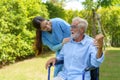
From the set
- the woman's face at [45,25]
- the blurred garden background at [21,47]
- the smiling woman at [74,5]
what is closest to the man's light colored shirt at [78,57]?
the woman's face at [45,25]

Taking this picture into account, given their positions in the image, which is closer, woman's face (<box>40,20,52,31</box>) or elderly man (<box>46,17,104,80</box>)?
elderly man (<box>46,17,104,80</box>)

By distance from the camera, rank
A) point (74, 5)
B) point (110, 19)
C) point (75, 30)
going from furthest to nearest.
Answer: point (74, 5) < point (110, 19) < point (75, 30)

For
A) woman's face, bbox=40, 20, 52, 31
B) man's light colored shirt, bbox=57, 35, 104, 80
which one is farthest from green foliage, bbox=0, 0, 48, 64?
man's light colored shirt, bbox=57, 35, 104, 80

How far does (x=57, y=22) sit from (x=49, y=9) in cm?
1188

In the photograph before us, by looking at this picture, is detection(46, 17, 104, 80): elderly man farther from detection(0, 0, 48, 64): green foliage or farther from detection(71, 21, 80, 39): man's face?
detection(0, 0, 48, 64): green foliage

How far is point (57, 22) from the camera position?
4.32 meters

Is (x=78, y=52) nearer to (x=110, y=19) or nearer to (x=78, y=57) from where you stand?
(x=78, y=57)

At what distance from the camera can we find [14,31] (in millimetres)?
11734

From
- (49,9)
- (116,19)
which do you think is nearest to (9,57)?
(49,9)

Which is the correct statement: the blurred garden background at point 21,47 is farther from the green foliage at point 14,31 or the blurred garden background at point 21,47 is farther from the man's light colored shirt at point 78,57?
the man's light colored shirt at point 78,57

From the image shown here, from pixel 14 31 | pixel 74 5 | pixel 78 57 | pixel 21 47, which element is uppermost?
pixel 74 5

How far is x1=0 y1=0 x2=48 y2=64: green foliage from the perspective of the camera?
34.8 ft

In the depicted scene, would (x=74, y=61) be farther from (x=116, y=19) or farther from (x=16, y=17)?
(x=116, y=19)

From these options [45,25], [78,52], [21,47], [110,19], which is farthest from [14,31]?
[110,19]
